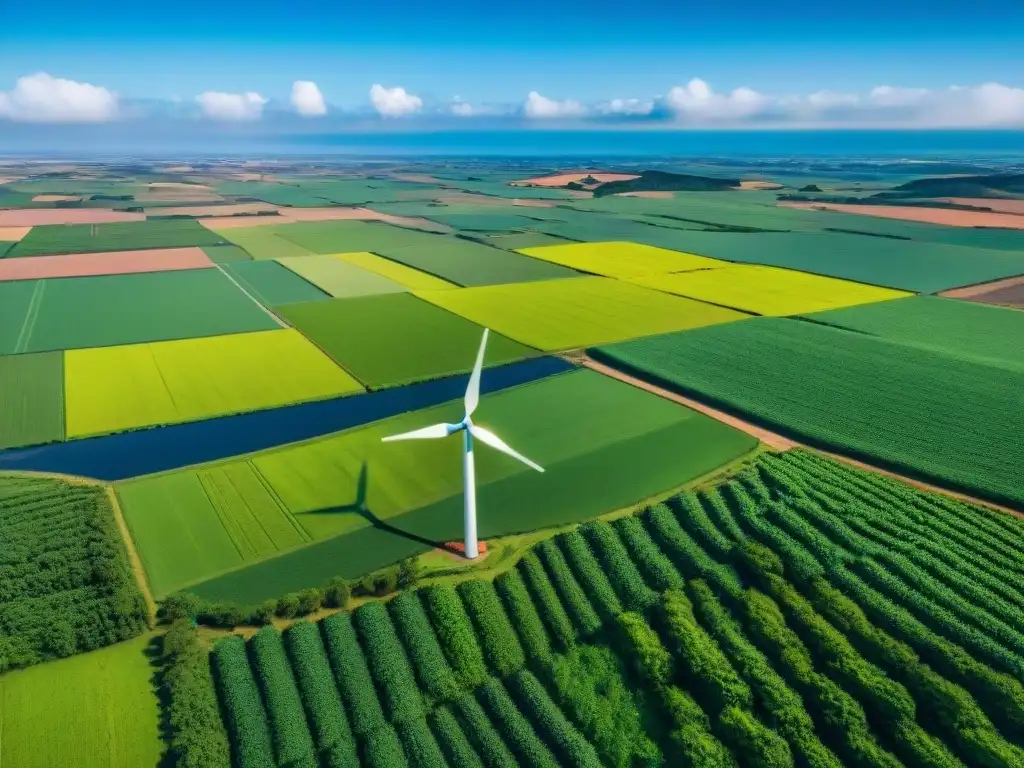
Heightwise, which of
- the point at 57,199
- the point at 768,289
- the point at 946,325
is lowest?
the point at 946,325

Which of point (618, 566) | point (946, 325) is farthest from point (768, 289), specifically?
point (618, 566)

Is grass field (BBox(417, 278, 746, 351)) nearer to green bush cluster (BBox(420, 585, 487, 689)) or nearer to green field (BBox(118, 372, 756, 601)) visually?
green field (BBox(118, 372, 756, 601))

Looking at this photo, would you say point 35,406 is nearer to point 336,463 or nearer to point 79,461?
point 79,461

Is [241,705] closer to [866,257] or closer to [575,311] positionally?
[575,311]

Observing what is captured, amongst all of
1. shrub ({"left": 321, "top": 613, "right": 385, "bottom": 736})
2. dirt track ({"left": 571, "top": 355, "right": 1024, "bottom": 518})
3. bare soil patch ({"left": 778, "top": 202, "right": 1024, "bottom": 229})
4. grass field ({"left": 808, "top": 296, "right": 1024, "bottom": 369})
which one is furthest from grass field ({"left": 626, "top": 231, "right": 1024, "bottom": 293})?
shrub ({"left": 321, "top": 613, "right": 385, "bottom": 736})

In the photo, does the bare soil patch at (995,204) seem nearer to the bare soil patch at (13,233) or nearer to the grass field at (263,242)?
the grass field at (263,242)

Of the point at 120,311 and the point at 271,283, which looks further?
the point at 271,283
